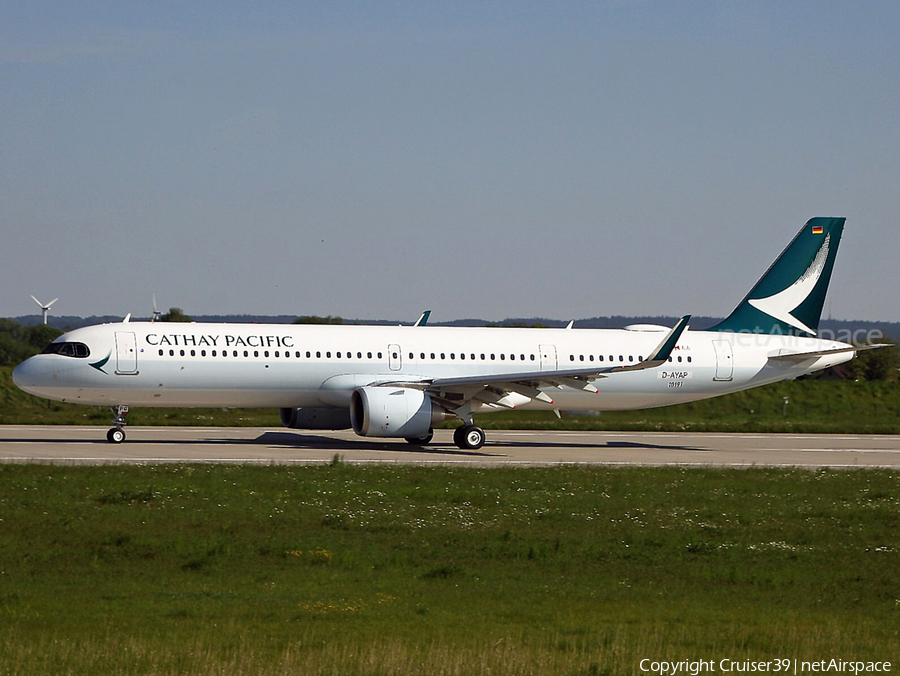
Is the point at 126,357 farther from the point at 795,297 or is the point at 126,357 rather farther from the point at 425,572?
the point at 795,297

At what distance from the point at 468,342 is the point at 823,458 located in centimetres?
1241

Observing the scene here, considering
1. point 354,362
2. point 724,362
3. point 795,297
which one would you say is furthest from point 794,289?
point 354,362

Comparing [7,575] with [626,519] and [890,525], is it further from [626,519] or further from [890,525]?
[890,525]

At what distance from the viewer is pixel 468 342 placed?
38.6 m

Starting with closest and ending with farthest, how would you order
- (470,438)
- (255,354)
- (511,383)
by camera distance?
(511,383), (255,354), (470,438)

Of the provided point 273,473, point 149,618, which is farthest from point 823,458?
point 149,618

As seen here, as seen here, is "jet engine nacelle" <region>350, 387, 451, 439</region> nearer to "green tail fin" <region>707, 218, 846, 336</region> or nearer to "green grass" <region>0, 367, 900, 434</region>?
"green grass" <region>0, 367, 900, 434</region>

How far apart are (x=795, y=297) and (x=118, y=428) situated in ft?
84.2

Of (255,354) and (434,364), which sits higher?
(255,354)

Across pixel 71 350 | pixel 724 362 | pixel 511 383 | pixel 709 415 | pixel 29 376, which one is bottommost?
pixel 709 415

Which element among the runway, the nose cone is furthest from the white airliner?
the runway

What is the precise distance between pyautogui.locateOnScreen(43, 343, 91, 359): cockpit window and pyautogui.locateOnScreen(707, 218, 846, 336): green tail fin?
922 inches

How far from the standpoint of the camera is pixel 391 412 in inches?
1339

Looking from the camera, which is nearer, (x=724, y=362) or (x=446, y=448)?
(x=446, y=448)
